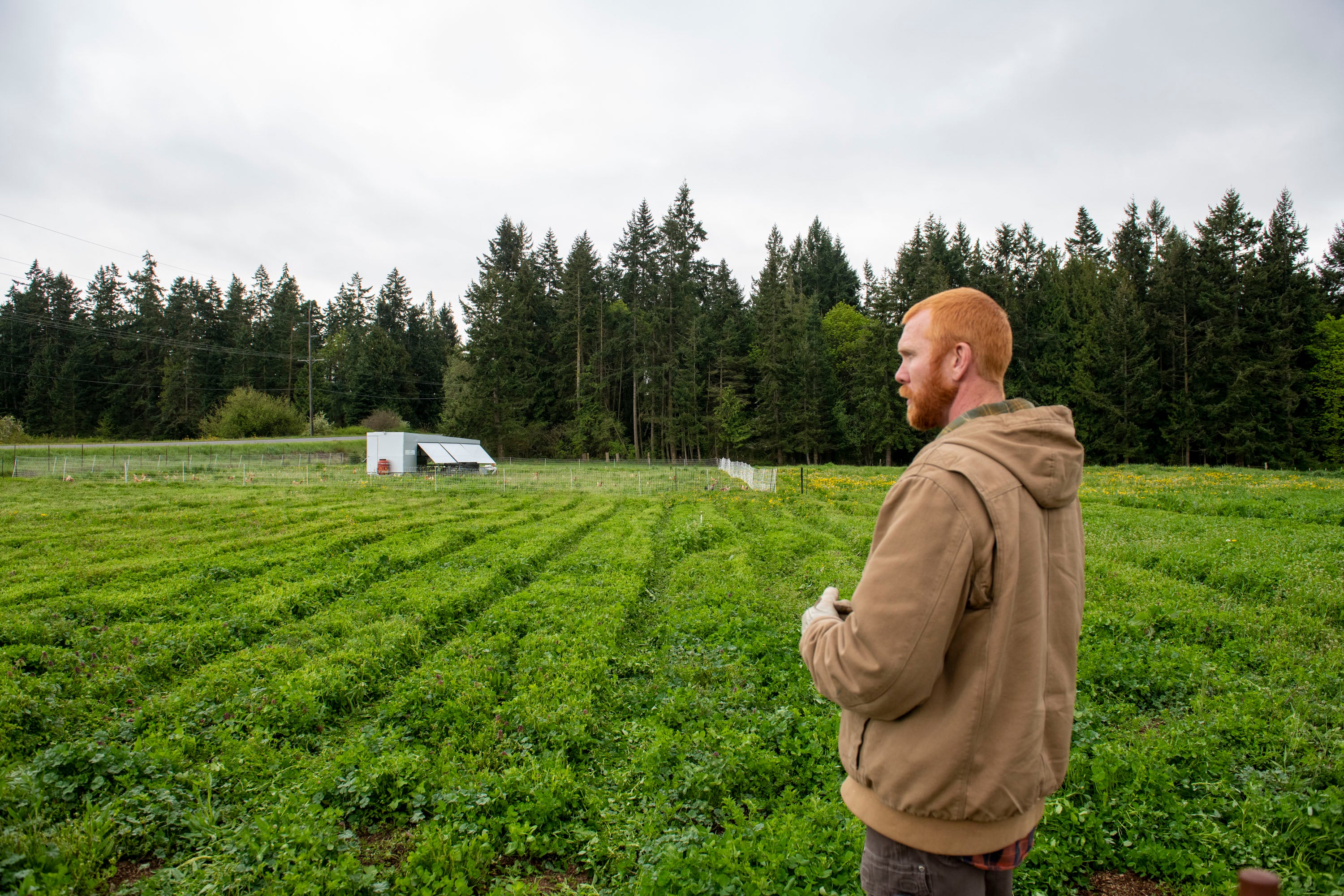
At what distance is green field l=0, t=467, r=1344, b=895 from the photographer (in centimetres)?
406

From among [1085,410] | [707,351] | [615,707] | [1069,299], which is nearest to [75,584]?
[615,707]

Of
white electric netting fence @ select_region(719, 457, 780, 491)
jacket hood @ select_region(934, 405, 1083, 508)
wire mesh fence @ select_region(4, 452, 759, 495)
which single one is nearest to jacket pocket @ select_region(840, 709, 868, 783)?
jacket hood @ select_region(934, 405, 1083, 508)

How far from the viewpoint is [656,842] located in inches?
166

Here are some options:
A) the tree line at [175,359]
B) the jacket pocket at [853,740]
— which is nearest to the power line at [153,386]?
the tree line at [175,359]

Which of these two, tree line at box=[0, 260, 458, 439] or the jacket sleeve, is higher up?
tree line at box=[0, 260, 458, 439]

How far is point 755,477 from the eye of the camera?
97.3 feet

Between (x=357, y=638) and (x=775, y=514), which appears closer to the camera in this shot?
(x=357, y=638)

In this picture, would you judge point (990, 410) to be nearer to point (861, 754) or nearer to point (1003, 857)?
point (861, 754)

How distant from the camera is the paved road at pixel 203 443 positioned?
154 ft

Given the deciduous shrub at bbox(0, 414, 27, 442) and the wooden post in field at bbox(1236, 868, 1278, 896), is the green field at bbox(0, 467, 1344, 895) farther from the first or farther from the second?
the deciduous shrub at bbox(0, 414, 27, 442)

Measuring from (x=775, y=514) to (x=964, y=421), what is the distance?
58.5ft

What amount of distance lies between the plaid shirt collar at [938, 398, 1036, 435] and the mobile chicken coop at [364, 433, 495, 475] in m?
39.4

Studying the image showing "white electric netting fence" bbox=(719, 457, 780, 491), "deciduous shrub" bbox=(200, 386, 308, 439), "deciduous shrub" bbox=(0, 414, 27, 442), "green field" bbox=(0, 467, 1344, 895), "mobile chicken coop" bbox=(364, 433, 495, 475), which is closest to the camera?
"green field" bbox=(0, 467, 1344, 895)

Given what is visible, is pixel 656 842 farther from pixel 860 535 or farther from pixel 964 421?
pixel 860 535
